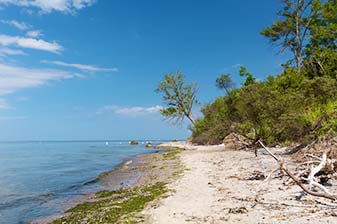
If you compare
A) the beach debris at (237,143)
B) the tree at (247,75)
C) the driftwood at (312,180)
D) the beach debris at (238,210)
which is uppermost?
the tree at (247,75)

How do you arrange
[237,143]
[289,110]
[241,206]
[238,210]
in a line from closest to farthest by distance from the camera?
[238,210] < [241,206] < [289,110] < [237,143]

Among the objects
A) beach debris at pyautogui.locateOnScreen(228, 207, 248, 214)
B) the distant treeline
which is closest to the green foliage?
the distant treeline

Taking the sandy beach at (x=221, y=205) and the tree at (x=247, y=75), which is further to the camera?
the tree at (x=247, y=75)

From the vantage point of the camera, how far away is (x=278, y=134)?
25891 mm

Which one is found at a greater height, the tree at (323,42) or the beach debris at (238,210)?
the tree at (323,42)

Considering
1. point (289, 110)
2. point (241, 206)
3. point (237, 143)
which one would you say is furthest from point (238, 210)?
point (237, 143)

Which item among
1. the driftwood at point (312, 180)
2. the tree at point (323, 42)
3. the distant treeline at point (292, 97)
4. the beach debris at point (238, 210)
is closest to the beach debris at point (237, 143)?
the distant treeline at point (292, 97)

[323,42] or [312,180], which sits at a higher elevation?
[323,42]

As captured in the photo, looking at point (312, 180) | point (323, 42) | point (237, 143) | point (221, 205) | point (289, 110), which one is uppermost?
point (323, 42)

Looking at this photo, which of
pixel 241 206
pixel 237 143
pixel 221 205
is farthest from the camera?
pixel 237 143

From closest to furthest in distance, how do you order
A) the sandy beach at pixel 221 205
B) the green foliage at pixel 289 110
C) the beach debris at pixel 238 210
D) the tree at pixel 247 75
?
the sandy beach at pixel 221 205, the beach debris at pixel 238 210, the green foliage at pixel 289 110, the tree at pixel 247 75

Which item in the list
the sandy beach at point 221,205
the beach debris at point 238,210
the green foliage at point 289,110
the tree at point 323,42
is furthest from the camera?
the tree at point 323,42

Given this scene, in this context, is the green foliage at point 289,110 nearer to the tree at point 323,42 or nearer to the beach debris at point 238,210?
the tree at point 323,42

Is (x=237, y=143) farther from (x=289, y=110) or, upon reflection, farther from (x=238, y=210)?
(x=238, y=210)
